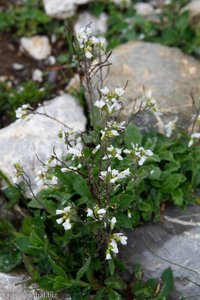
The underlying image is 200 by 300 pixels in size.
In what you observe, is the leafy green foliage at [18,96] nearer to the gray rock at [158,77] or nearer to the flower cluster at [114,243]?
the gray rock at [158,77]

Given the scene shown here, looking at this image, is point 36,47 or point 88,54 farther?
point 36,47

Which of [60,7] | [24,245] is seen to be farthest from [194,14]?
[24,245]

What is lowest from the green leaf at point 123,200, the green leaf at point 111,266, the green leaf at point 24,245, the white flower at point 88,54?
the green leaf at point 111,266

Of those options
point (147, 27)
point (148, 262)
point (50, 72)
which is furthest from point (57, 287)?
point (147, 27)

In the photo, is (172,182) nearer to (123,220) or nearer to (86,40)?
(123,220)

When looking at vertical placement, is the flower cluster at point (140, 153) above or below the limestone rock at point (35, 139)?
above

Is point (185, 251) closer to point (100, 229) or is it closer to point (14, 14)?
point (100, 229)

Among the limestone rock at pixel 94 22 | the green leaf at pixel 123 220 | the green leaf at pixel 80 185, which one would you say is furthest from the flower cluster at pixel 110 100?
the limestone rock at pixel 94 22
